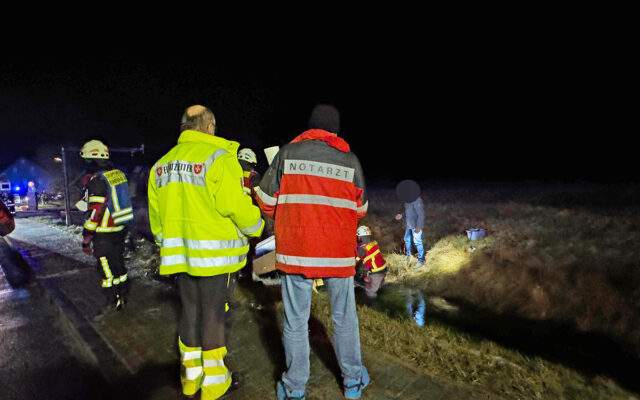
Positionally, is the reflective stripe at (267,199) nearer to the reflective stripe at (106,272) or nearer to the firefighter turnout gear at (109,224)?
the firefighter turnout gear at (109,224)

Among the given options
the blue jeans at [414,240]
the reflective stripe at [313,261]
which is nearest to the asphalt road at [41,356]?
Answer: the reflective stripe at [313,261]

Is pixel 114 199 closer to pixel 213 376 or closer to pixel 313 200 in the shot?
pixel 213 376

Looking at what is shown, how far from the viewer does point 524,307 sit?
5.56 m

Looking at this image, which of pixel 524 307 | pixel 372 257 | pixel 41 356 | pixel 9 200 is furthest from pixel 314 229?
pixel 9 200

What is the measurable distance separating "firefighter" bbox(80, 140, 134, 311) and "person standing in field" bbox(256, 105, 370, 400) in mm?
2493

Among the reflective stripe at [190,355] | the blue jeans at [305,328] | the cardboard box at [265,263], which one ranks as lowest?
the cardboard box at [265,263]

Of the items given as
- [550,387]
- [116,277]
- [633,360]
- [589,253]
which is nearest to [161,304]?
[116,277]

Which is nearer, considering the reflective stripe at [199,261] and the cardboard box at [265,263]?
the reflective stripe at [199,261]

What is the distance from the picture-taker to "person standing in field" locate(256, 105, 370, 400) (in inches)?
94.4

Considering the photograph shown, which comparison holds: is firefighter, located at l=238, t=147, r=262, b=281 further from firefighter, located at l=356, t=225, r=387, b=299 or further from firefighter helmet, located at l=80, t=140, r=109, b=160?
firefighter helmet, located at l=80, t=140, r=109, b=160

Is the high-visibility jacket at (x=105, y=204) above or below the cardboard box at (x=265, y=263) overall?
above

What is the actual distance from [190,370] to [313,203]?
1570 mm

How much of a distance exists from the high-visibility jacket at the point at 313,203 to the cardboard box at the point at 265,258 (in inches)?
109

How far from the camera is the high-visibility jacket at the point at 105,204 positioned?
4.03 meters
